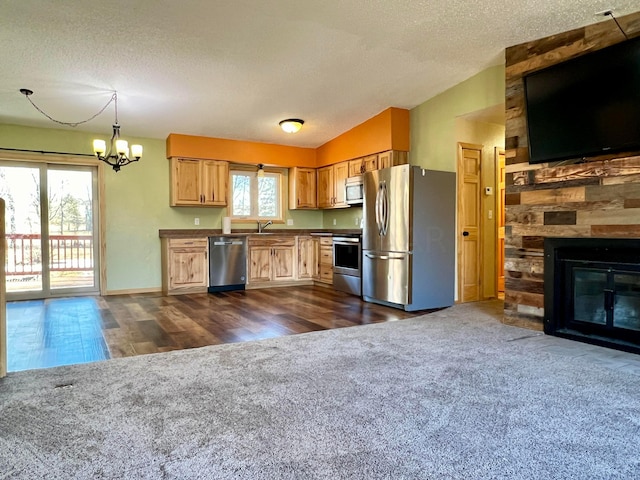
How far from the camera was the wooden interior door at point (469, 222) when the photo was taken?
5.28m

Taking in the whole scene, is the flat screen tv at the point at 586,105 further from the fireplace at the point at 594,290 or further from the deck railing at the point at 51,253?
the deck railing at the point at 51,253

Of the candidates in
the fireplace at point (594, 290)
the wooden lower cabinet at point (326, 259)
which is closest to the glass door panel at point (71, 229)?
the wooden lower cabinet at point (326, 259)

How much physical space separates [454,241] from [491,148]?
58.2 inches

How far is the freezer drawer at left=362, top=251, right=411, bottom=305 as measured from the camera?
15.8ft

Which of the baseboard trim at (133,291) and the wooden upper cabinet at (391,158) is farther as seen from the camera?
the baseboard trim at (133,291)

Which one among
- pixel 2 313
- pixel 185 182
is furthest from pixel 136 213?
pixel 2 313

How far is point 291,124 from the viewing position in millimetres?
5832

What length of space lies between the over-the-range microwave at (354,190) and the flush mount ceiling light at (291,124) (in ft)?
3.68

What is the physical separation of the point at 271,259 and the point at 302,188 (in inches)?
56.2

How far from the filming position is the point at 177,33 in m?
3.59

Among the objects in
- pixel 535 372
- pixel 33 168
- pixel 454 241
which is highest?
pixel 33 168

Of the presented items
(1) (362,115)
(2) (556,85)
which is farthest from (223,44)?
(2) (556,85)

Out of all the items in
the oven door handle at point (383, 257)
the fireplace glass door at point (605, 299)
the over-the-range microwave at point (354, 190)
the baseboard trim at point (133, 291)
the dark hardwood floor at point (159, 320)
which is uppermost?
the over-the-range microwave at point (354, 190)

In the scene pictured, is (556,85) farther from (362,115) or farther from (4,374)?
(4,374)
